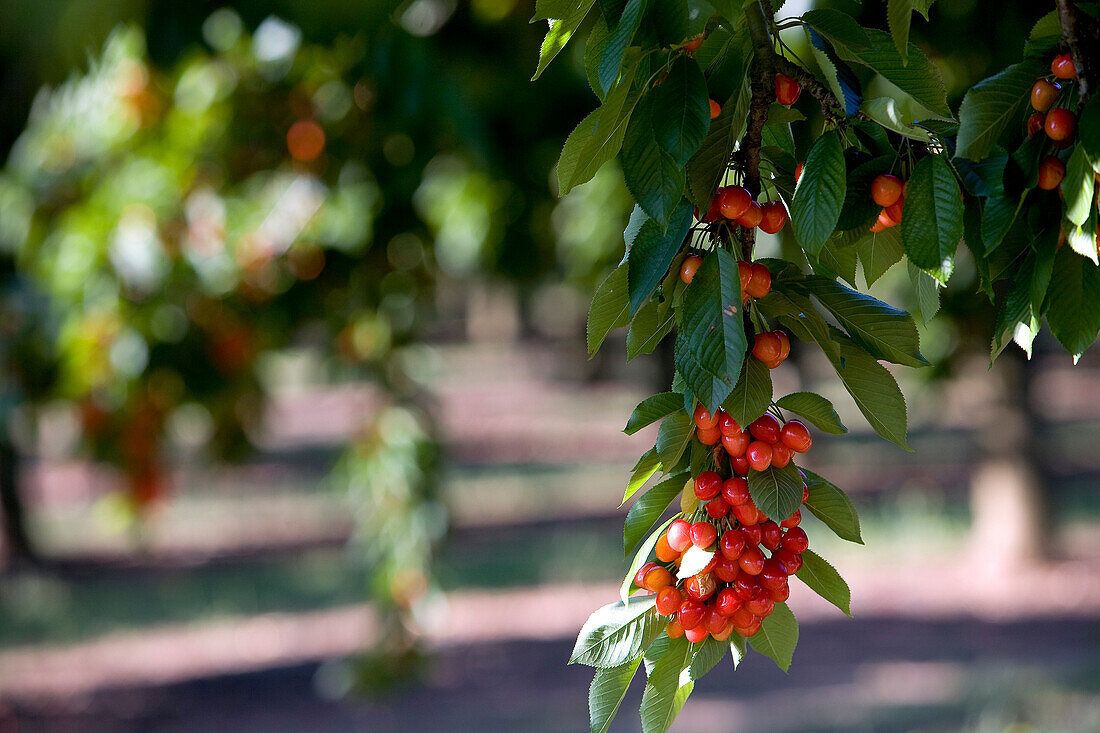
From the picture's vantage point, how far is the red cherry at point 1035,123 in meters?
0.73

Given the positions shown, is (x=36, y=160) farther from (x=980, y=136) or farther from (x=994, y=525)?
(x=994, y=525)

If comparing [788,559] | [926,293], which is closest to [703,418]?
[788,559]

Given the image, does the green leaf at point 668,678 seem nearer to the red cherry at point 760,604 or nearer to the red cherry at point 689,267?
the red cherry at point 760,604

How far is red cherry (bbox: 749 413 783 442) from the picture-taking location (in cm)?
68

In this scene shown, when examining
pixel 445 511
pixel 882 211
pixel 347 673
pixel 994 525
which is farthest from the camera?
pixel 994 525

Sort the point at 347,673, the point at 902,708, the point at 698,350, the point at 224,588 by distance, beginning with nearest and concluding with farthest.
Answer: the point at 698,350 → the point at 902,708 → the point at 347,673 → the point at 224,588

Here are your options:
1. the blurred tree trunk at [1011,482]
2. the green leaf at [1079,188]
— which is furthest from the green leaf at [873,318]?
the blurred tree trunk at [1011,482]

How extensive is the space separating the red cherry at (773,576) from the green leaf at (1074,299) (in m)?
0.26

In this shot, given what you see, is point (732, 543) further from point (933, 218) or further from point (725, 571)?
point (933, 218)

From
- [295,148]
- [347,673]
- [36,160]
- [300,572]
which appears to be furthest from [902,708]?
[300,572]

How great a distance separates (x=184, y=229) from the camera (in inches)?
126

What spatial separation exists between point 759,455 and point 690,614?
0.38 ft

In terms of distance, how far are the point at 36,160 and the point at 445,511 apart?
208 cm

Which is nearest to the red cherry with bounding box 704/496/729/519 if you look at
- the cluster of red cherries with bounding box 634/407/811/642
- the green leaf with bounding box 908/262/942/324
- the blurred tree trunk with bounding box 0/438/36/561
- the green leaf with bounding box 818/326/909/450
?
the cluster of red cherries with bounding box 634/407/811/642
